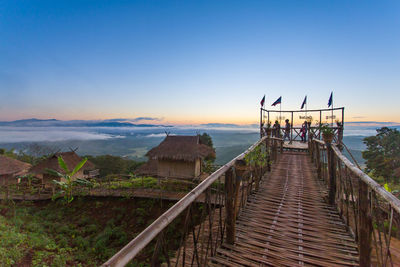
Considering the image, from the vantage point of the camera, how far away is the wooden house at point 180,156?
1423 cm

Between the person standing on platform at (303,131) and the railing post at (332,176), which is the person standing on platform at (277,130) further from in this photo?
the railing post at (332,176)

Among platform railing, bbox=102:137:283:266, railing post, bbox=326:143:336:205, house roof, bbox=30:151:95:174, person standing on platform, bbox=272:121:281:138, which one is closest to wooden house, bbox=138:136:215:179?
person standing on platform, bbox=272:121:281:138

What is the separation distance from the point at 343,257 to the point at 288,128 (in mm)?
10129

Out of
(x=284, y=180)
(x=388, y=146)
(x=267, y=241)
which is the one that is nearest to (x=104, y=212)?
(x=284, y=180)

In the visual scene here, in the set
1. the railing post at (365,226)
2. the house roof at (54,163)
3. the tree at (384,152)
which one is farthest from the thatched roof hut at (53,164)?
the tree at (384,152)

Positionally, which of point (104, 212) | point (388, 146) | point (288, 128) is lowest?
point (104, 212)

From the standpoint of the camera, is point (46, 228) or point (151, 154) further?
point (151, 154)

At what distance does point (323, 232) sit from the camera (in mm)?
3098

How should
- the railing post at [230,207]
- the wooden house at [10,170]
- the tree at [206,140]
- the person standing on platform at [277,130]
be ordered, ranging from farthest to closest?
the tree at [206,140] < the wooden house at [10,170] < the person standing on platform at [277,130] < the railing post at [230,207]

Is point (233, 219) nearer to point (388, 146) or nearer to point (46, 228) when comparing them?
point (46, 228)

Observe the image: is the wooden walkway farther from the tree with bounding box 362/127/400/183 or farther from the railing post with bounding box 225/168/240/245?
the tree with bounding box 362/127/400/183

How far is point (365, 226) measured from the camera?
228 centimetres

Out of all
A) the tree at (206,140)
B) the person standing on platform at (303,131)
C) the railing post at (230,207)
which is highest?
the person standing on platform at (303,131)

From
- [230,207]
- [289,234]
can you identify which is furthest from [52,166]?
[289,234]
